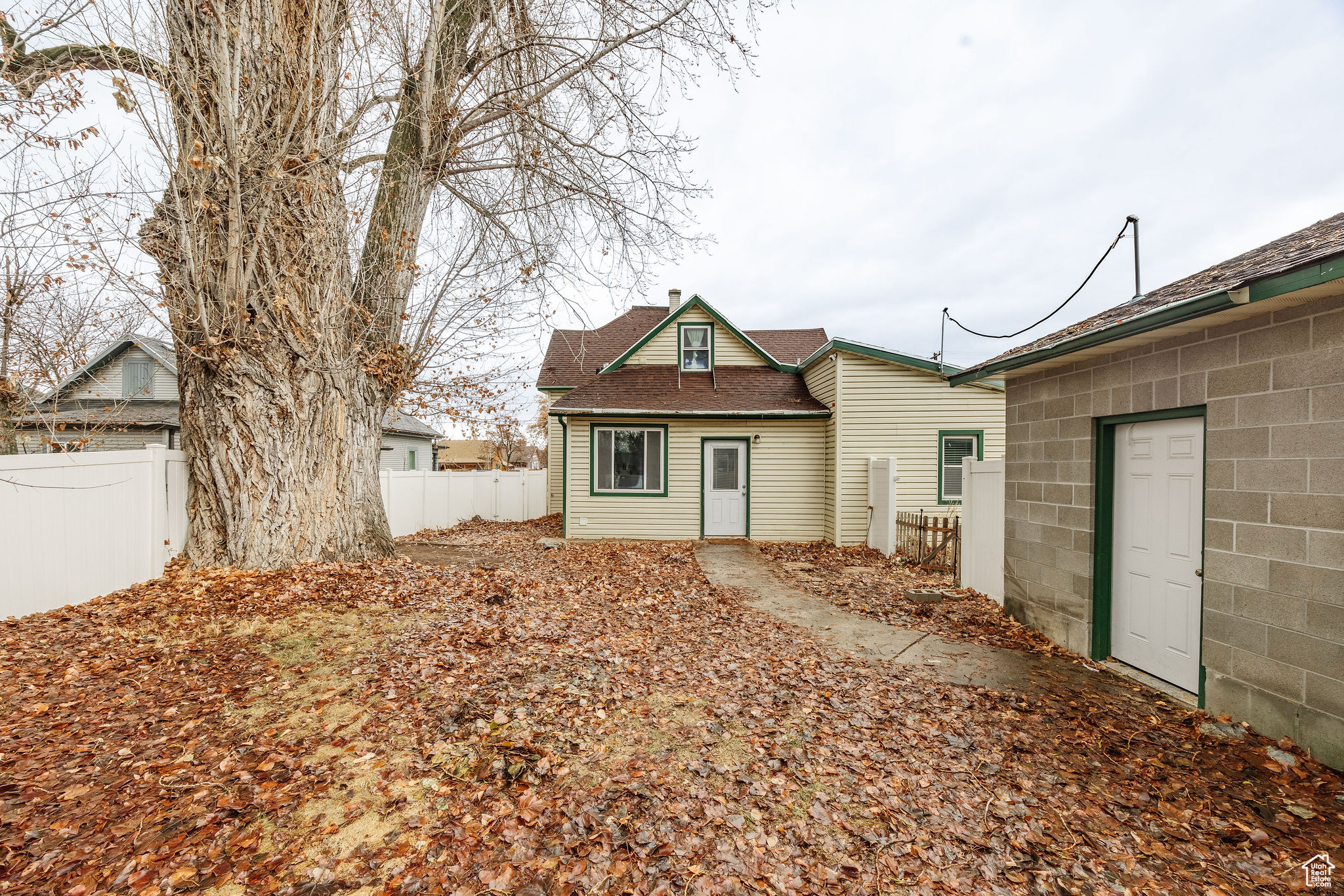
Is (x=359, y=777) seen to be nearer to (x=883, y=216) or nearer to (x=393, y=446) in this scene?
(x=883, y=216)

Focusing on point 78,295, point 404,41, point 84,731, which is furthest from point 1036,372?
point 78,295

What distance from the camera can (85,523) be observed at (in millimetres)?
5402

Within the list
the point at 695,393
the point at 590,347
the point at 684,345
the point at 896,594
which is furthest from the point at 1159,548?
the point at 590,347

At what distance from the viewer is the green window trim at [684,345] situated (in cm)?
1447

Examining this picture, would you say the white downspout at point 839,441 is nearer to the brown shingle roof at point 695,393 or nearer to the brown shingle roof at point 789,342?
the brown shingle roof at point 695,393

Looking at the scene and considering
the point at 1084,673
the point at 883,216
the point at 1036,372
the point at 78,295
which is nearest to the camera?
the point at 1084,673

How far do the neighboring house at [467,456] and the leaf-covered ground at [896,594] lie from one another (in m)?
31.2

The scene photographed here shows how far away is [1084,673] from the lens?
4.96m

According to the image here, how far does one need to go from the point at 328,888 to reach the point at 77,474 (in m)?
5.62

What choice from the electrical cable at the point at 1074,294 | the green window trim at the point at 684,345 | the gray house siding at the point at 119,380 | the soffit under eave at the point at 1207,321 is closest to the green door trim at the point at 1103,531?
the soffit under eave at the point at 1207,321

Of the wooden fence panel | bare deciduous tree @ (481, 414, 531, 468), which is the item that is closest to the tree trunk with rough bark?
the wooden fence panel

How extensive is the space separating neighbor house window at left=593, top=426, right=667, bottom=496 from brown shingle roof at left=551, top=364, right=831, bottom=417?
0.74 m

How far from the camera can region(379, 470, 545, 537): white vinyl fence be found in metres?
13.7

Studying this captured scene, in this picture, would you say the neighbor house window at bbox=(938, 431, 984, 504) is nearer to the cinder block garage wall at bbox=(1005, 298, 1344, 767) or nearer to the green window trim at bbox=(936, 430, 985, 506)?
the green window trim at bbox=(936, 430, 985, 506)
